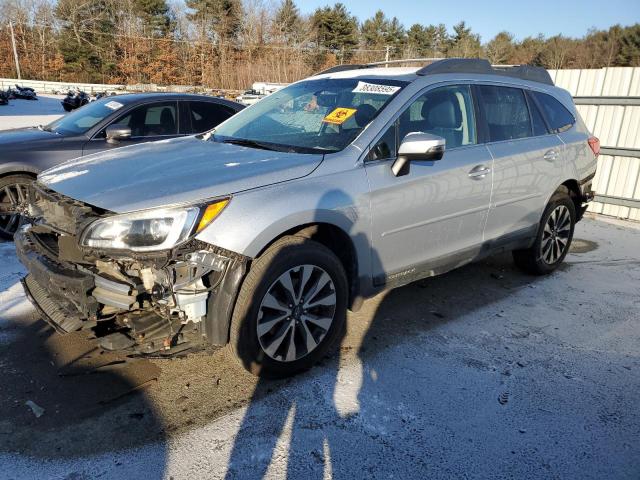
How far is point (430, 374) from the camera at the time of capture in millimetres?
3230

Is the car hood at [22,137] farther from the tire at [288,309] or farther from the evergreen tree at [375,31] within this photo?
the evergreen tree at [375,31]

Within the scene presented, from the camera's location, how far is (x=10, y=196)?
17.8 feet

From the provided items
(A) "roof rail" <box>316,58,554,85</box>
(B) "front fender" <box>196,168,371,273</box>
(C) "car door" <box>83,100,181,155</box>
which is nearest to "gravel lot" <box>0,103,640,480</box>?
(B) "front fender" <box>196,168,371,273</box>

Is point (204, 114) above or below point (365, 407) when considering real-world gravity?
above

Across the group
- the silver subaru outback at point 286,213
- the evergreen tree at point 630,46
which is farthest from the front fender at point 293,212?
the evergreen tree at point 630,46

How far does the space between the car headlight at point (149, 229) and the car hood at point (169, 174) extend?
0.05 m

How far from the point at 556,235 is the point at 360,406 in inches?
128

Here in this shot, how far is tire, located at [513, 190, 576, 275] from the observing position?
4.87 metres

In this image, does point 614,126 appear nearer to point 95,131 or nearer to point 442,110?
point 442,110

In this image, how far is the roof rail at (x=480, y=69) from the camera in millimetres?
3844

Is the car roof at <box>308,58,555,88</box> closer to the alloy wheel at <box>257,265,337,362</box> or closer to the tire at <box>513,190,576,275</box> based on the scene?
the tire at <box>513,190,576,275</box>

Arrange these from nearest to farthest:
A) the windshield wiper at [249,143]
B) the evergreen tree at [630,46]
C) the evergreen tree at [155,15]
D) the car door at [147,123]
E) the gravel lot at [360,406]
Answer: the gravel lot at [360,406] → the windshield wiper at [249,143] → the car door at [147,123] → the evergreen tree at [630,46] → the evergreen tree at [155,15]

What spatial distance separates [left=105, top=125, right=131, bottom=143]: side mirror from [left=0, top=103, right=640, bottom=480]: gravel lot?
216 cm

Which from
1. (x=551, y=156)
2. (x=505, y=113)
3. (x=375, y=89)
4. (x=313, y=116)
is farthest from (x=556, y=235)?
(x=313, y=116)
